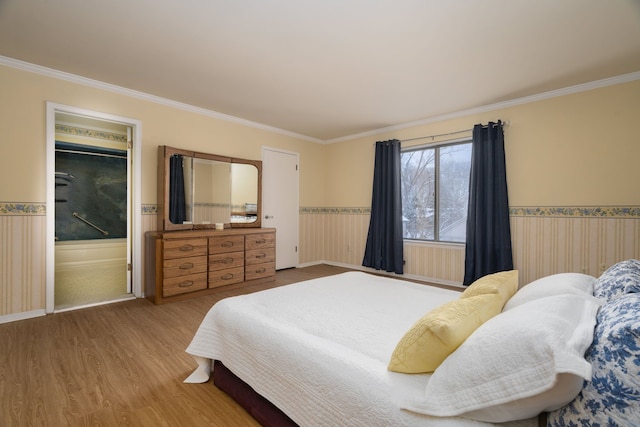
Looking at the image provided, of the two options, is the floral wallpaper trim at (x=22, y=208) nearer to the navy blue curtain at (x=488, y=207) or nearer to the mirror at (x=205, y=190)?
the mirror at (x=205, y=190)

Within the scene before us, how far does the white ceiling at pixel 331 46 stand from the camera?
2.06m

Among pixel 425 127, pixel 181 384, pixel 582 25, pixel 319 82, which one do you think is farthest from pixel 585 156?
pixel 181 384

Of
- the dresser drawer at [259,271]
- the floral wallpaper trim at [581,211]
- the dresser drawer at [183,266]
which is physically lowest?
the dresser drawer at [259,271]

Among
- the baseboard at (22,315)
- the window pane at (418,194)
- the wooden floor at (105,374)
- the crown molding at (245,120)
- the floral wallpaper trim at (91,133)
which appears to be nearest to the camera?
the wooden floor at (105,374)

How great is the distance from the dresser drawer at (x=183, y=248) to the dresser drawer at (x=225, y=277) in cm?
32

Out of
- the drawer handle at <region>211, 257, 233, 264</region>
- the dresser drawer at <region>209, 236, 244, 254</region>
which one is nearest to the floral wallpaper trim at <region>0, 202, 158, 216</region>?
the dresser drawer at <region>209, 236, 244, 254</region>

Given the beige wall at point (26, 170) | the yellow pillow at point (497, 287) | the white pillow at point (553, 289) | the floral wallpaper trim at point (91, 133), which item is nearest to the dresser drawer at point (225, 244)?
the beige wall at point (26, 170)

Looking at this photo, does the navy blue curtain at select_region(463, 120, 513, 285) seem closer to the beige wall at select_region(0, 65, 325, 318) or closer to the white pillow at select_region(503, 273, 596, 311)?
the white pillow at select_region(503, 273, 596, 311)

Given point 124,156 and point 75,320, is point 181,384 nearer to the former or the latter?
point 75,320

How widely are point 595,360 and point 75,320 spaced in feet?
12.5

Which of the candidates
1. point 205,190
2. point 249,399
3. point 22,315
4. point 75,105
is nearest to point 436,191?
point 205,190

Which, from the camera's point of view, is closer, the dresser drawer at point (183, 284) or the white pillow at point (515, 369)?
the white pillow at point (515, 369)

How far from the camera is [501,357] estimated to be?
0.84 m

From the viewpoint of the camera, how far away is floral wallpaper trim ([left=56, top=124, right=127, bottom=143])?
197 inches
